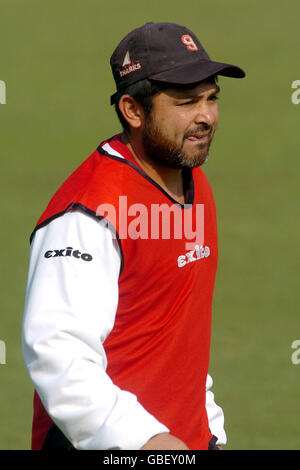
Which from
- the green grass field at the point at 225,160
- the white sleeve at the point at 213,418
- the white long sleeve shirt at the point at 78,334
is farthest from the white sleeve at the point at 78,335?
the green grass field at the point at 225,160

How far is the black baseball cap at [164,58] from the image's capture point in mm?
4312

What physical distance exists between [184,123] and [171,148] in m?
0.13

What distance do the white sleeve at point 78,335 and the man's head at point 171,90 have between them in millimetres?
576

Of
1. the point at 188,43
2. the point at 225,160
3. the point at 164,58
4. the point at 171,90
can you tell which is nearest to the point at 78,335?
the point at 171,90

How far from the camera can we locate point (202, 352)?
4.60m

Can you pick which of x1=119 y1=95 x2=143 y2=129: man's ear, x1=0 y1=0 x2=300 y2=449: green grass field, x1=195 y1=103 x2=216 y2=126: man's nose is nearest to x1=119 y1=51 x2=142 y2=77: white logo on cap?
x1=119 y1=95 x2=143 y2=129: man's ear

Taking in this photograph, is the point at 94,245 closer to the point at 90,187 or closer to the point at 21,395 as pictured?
the point at 90,187

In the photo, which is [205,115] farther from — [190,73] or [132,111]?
[132,111]

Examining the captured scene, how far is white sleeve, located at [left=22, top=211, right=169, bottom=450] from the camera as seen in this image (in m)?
3.60

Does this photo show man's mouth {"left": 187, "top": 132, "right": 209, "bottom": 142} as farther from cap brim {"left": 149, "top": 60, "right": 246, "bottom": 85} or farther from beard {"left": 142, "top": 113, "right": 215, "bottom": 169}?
cap brim {"left": 149, "top": 60, "right": 246, "bottom": 85}

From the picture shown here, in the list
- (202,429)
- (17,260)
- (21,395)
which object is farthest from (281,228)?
(202,429)

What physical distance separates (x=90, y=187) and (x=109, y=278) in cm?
43

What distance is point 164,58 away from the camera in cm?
438

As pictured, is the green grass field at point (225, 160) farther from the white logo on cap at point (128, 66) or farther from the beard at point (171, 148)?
the white logo on cap at point (128, 66)
